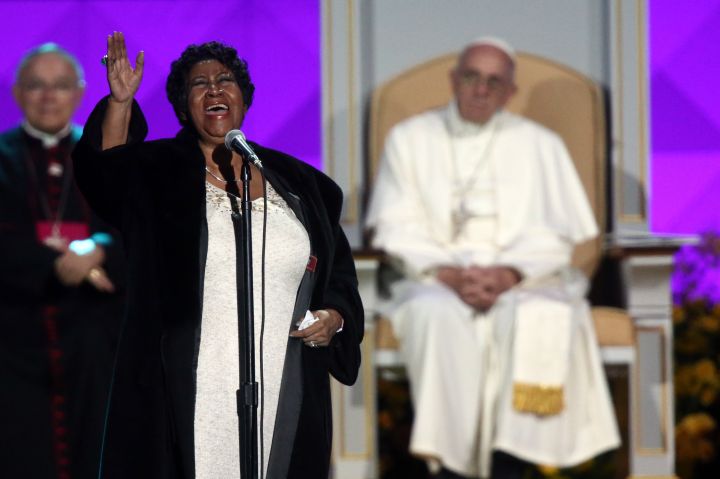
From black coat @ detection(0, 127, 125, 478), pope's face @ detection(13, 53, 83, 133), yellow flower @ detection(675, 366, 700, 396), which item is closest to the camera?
black coat @ detection(0, 127, 125, 478)

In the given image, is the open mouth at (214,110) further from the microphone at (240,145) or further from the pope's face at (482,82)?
the pope's face at (482,82)

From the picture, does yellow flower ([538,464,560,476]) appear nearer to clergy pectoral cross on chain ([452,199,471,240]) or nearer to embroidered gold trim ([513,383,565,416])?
embroidered gold trim ([513,383,565,416])

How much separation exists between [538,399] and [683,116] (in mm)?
2044

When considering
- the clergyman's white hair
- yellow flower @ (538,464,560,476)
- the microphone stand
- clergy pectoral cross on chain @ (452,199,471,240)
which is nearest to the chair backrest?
the clergyman's white hair

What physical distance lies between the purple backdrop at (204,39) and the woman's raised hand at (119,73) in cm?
369

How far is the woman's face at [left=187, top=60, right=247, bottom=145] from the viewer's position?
2695 millimetres

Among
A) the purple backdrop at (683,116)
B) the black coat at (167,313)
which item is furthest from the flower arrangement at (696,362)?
the black coat at (167,313)

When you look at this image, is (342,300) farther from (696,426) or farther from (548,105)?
(548,105)

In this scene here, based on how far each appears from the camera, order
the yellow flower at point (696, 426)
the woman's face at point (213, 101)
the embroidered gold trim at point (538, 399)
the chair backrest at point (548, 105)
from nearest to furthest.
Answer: the woman's face at point (213, 101) → the embroidered gold trim at point (538, 399) → the yellow flower at point (696, 426) → the chair backrest at point (548, 105)

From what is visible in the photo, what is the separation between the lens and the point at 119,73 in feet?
8.46

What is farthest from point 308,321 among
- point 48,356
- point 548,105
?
point 548,105

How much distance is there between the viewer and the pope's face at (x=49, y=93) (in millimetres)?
5242

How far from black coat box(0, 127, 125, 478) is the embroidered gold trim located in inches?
59.2

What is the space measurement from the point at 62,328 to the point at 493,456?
166 cm
